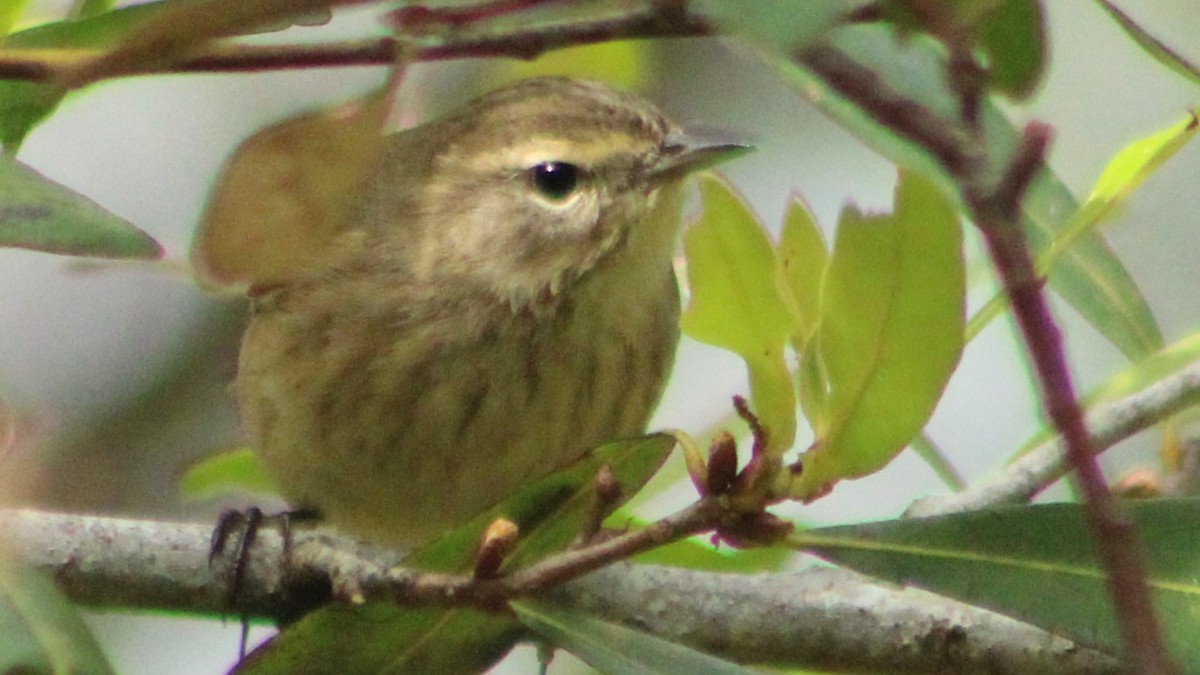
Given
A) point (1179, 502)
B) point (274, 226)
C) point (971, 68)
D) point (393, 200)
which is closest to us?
point (971, 68)

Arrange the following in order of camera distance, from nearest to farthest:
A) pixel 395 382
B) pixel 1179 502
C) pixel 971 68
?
pixel 971 68 < pixel 1179 502 < pixel 395 382

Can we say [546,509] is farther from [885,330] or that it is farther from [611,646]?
[885,330]

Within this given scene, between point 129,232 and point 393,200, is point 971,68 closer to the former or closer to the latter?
point 129,232

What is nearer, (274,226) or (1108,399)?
(274,226)

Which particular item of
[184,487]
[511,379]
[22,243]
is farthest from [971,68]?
[184,487]

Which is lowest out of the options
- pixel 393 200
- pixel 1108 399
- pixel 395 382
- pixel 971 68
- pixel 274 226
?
pixel 971 68

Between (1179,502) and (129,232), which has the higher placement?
(129,232)

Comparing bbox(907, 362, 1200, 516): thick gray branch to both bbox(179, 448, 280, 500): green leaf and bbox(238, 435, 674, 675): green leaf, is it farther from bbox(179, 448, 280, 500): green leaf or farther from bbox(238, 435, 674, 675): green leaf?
bbox(179, 448, 280, 500): green leaf
